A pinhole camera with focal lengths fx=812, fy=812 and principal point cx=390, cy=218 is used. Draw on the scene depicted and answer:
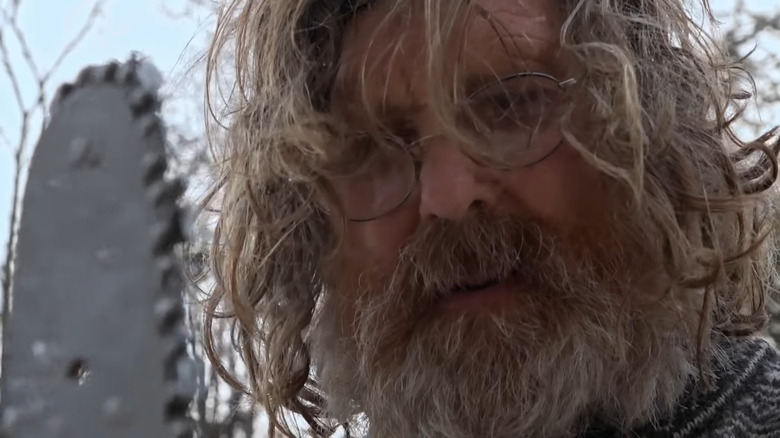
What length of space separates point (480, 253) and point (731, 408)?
336mm

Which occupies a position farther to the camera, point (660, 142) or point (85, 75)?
point (660, 142)

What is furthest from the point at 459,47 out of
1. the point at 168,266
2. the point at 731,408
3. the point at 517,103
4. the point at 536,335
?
the point at 168,266

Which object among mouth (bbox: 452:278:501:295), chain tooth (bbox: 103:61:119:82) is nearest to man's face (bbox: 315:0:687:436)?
mouth (bbox: 452:278:501:295)

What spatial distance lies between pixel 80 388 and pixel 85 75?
17 cm

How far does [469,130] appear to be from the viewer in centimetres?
93

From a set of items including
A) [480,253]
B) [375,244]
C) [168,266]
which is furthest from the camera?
[375,244]

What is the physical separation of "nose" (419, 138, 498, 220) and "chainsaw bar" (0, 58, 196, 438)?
53cm

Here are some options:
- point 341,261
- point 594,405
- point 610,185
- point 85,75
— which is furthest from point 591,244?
point 85,75

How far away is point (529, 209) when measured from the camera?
945 millimetres

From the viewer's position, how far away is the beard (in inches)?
36.4

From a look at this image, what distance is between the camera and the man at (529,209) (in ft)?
3.05

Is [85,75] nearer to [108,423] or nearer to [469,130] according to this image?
[108,423]

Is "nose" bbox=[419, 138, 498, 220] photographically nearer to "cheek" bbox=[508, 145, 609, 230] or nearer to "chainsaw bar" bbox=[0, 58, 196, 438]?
"cheek" bbox=[508, 145, 609, 230]

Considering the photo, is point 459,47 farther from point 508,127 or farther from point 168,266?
point 168,266
